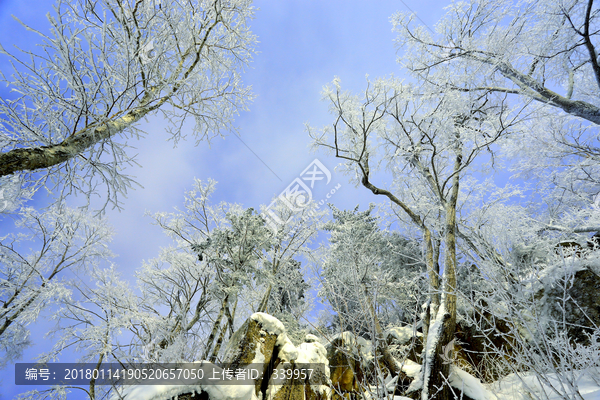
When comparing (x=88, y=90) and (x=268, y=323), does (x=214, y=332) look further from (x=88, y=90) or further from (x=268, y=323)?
(x=88, y=90)

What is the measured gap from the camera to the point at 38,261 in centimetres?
779

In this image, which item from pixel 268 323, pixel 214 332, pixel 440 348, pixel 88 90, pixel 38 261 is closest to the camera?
pixel 88 90

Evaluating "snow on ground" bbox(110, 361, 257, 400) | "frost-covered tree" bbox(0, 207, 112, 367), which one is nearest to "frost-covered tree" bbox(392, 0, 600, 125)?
"snow on ground" bbox(110, 361, 257, 400)

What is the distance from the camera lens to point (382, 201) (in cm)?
1071

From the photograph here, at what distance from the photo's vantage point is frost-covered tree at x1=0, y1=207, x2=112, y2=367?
6.89 meters

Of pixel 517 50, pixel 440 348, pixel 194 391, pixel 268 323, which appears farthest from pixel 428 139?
pixel 194 391

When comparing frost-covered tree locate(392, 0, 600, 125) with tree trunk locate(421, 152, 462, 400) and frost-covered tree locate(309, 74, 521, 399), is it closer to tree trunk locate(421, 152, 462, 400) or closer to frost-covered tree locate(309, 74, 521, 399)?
frost-covered tree locate(309, 74, 521, 399)

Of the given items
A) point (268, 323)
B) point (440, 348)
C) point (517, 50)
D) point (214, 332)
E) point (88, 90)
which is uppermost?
point (517, 50)

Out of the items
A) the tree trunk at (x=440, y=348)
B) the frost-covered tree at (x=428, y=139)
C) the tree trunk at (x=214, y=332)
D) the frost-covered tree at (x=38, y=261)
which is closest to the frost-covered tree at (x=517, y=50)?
the frost-covered tree at (x=428, y=139)

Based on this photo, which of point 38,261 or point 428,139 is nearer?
point 428,139

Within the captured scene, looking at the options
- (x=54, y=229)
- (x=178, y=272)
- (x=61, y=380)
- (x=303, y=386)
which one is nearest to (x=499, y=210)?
(x=303, y=386)

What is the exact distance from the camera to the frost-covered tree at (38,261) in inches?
271

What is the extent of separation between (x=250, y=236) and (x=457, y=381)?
5.37 metres

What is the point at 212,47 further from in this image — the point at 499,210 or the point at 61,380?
the point at 499,210
